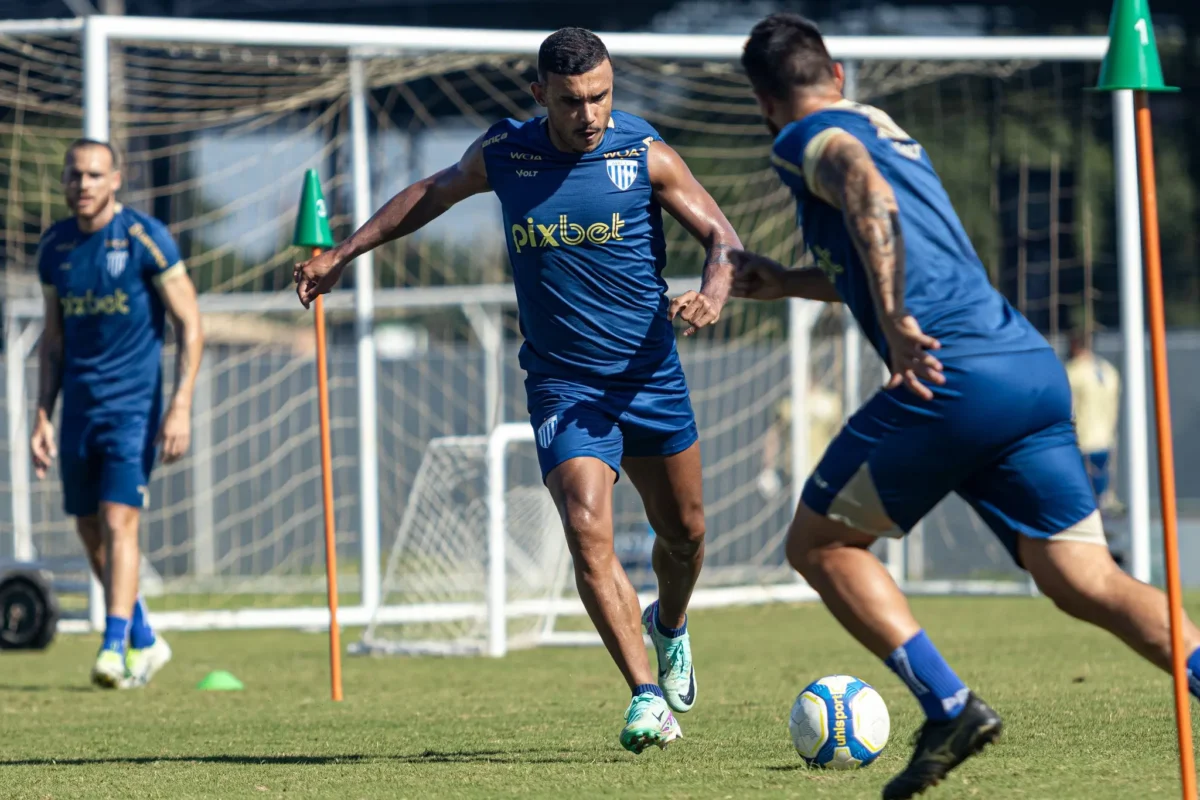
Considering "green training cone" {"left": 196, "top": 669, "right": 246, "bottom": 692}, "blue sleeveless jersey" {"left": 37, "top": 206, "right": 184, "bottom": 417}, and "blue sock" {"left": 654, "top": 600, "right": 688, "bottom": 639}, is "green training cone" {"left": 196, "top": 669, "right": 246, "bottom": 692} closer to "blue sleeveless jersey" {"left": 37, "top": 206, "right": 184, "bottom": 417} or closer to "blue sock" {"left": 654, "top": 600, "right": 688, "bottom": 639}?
"blue sleeveless jersey" {"left": 37, "top": 206, "right": 184, "bottom": 417}

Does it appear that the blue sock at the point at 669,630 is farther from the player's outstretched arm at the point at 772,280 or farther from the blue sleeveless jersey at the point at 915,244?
the blue sleeveless jersey at the point at 915,244

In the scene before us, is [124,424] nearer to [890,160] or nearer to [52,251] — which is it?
[52,251]

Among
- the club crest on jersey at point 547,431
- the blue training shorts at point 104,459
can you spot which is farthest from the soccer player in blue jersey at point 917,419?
the blue training shorts at point 104,459

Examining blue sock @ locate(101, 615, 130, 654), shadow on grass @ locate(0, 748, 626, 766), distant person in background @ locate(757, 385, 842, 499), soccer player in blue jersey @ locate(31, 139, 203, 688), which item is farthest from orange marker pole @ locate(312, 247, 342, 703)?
distant person in background @ locate(757, 385, 842, 499)

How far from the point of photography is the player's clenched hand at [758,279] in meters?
4.57

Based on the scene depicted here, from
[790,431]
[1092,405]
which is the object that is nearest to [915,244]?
[790,431]

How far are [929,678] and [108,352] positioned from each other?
17.8 feet

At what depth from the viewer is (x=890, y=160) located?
421 cm


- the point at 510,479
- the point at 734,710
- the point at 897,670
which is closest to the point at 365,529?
the point at 510,479

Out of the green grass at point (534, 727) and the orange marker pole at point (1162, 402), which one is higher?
the orange marker pole at point (1162, 402)

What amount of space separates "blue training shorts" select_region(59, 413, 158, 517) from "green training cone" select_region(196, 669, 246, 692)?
2.99 feet

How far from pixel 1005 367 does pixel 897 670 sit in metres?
0.78

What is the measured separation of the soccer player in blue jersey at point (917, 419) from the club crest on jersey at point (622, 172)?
1552 mm

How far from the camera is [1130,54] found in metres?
4.34
